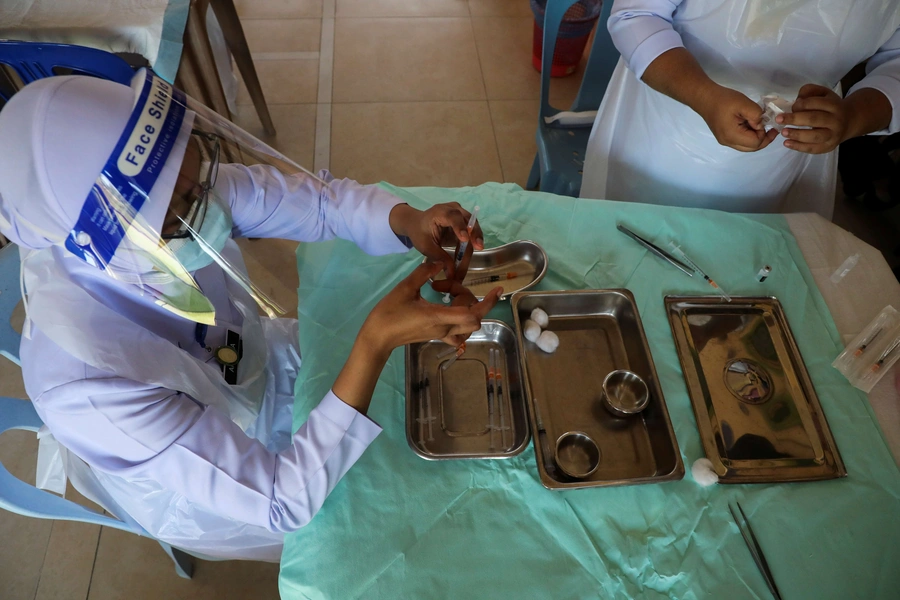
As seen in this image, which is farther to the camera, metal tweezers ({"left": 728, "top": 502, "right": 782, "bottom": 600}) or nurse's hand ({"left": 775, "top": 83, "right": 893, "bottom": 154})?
nurse's hand ({"left": 775, "top": 83, "right": 893, "bottom": 154})

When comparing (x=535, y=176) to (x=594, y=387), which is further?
(x=535, y=176)

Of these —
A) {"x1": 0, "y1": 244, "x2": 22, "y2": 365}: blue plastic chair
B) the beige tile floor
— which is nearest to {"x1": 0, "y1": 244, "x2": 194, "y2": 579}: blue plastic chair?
{"x1": 0, "y1": 244, "x2": 22, "y2": 365}: blue plastic chair

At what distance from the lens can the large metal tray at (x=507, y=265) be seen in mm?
1157

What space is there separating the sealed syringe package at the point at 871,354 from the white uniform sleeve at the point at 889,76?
0.44m

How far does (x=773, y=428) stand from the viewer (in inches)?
37.4

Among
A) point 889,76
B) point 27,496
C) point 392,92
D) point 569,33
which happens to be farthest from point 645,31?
point 392,92

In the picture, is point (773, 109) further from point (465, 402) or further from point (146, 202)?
point (146, 202)

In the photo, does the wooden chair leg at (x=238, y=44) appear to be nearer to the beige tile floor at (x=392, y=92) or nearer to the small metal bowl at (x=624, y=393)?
the beige tile floor at (x=392, y=92)

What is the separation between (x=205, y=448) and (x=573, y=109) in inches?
70.9

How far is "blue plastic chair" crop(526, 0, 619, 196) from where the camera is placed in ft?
5.59

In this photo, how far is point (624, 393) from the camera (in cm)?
100

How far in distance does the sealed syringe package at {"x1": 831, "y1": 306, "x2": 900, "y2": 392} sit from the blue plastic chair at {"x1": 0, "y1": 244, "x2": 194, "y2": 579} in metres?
1.44

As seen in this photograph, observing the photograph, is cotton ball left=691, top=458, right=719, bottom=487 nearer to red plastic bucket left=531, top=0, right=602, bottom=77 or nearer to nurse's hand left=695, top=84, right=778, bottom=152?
nurse's hand left=695, top=84, right=778, bottom=152

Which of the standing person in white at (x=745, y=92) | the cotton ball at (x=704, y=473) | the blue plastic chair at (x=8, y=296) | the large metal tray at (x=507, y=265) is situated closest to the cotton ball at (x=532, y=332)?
the large metal tray at (x=507, y=265)
